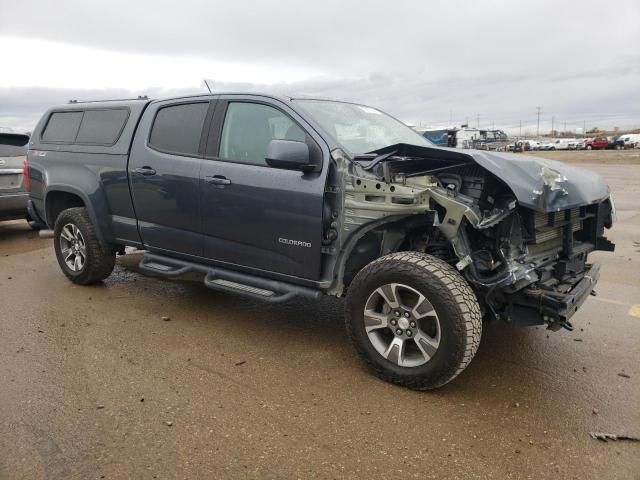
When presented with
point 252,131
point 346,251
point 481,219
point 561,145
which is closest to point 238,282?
point 346,251

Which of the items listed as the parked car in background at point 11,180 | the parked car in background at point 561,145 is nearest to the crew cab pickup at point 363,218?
the parked car in background at point 11,180

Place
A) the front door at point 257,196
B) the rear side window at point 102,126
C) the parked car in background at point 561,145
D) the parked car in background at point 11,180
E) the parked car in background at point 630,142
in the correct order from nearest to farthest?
the front door at point 257,196, the rear side window at point 102,126, the parked car in background at point 11,180, the parked car in background at point 630,142, the parked car in background at point 561,145

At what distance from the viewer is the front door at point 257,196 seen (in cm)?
377

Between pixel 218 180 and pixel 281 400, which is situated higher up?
pixel 218 180

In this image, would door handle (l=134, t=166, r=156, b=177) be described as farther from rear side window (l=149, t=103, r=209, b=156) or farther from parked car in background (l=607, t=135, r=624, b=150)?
parked car in background (l=607, t=135, r=624, b=150)

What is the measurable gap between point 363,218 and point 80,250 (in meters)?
3.47

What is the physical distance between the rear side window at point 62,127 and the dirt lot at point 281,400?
1844 millimetres

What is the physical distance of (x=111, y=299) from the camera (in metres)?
5.29

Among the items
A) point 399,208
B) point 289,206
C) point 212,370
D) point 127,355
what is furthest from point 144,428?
point 399,208

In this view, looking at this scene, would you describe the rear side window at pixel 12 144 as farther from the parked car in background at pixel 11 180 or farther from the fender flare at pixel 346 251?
→ the fender flare at pixel 346 251

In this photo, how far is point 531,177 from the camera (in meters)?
3.24

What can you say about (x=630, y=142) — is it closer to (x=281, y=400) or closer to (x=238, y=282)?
(x=238, y=282)

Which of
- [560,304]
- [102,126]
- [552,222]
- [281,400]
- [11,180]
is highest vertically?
[102,126]

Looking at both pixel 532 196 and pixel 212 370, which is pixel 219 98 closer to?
pixel 212 370
